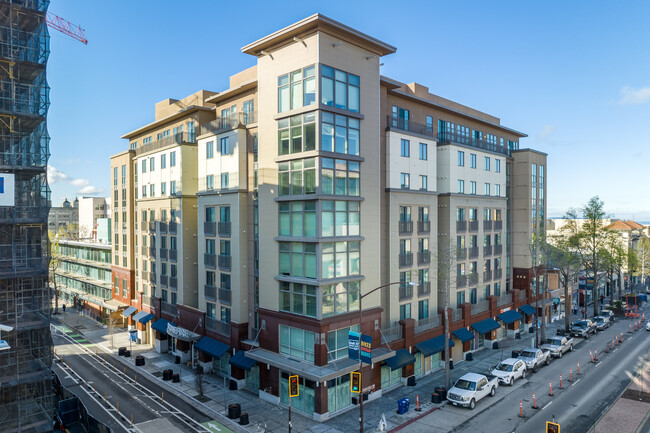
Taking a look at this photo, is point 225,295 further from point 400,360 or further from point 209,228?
point 400,360

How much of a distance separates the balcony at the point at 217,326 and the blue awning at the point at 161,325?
582cm

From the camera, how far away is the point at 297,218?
2959 centimetres

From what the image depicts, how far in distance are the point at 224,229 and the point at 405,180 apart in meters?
16.1

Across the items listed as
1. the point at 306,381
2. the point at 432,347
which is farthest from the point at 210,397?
the point at 432,347

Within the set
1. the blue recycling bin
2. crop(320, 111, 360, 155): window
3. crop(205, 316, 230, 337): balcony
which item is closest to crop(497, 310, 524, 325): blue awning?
the blue recycling bin

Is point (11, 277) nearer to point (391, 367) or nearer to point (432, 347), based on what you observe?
point (391, 367)

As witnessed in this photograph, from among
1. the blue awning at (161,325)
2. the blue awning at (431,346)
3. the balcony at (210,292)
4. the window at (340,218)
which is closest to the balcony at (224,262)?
the balcony at (210,292)

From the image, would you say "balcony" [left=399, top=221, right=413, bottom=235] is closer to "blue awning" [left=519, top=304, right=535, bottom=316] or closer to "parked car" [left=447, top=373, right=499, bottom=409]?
"parked car" [left=447, top=373, right=499, bottom=409]

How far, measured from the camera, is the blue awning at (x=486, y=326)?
41.3 meters

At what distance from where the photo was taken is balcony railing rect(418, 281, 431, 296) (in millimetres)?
37094

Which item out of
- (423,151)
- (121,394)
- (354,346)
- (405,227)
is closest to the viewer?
(354,346)

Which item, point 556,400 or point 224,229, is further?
point 224,229

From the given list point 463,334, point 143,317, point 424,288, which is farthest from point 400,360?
point 143,317

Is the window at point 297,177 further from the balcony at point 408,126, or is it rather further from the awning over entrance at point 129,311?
the awning over entrance at point 129,311
